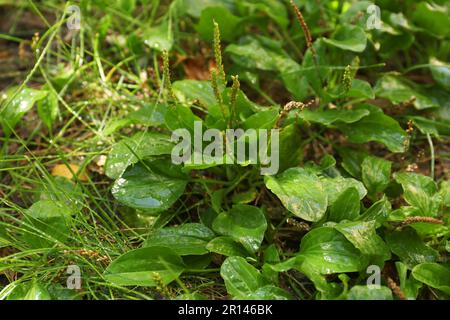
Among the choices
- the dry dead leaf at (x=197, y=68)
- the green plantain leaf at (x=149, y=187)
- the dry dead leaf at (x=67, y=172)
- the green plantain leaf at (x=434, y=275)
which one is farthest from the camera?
the dry dead leaf at (x=197, y=68)

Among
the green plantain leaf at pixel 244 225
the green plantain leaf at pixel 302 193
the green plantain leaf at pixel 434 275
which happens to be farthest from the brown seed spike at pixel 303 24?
the green plantain leaf at pixel 434 275

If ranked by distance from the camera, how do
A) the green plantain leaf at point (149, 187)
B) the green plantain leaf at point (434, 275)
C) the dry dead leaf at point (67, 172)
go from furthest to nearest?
the dry dead leaf at point (67, 172)
the green plantain leaf at point (149, 187)
the green plantain leaf at point (434, 275)

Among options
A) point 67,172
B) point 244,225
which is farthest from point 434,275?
point 67,172

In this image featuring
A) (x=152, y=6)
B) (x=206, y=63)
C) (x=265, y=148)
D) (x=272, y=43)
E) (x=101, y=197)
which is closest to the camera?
(x=265, y=148)

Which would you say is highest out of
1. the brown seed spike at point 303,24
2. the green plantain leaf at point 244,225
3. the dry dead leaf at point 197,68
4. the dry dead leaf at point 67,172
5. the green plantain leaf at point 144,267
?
the brown seed spike at point 303,24

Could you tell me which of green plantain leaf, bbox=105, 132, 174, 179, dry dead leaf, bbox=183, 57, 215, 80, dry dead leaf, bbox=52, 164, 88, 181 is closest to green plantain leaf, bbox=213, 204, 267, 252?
green plantain leaf, bbox=105, 132, 174, 179

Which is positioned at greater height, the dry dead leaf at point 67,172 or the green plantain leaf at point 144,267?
the dry dead leaf at point 67,172

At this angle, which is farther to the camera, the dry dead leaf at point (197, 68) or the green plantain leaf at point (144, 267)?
the dry dead leaf at point (197, 68)

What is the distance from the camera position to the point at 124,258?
→ 4.29 ft

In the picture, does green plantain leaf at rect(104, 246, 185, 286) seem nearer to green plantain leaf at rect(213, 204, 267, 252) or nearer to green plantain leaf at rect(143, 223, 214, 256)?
green plantain leaf at rect(143, 223, 214, 256)

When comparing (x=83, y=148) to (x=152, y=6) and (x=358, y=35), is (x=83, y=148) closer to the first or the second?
(x=152, y=6)

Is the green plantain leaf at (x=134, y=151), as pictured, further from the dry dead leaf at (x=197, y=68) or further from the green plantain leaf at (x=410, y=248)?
the green plantain leaf at (x=410, y=248)

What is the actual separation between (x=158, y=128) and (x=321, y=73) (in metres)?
0.52

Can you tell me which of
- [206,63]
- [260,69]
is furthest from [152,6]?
[260,69]
